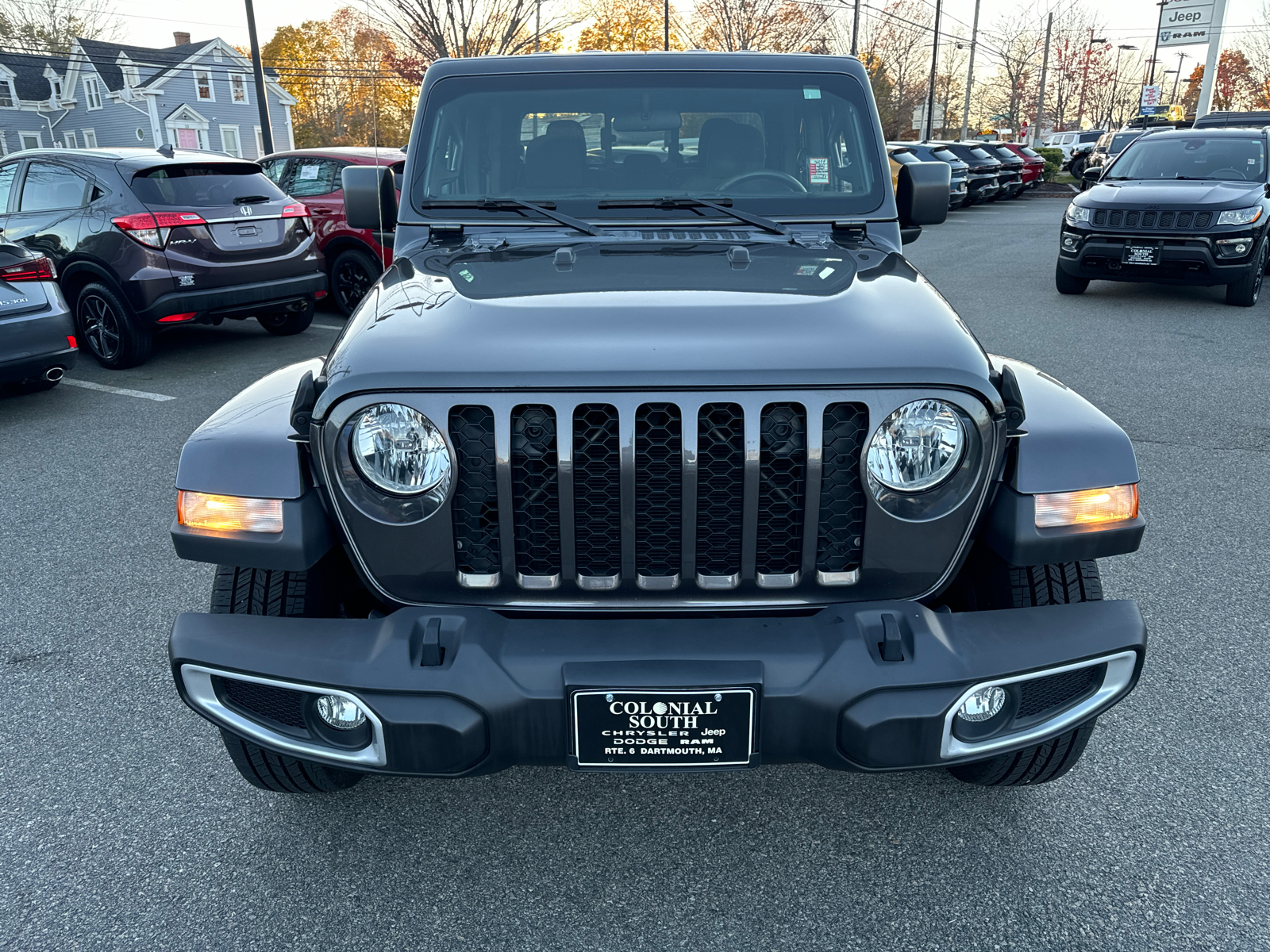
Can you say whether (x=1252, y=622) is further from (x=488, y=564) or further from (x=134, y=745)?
(x=134, y=745)

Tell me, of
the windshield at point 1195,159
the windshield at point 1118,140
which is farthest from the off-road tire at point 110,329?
the windshield at point 1118,140

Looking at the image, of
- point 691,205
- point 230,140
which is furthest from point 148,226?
A: point 230,140

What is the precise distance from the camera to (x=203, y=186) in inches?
302

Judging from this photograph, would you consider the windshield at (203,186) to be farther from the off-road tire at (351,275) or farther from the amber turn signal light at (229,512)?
the amber turn signal light at (229,512)

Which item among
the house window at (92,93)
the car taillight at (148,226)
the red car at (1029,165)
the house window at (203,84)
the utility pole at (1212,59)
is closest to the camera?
the car taillight at (148,226)

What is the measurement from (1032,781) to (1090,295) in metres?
9.71

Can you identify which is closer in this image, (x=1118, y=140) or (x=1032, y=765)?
(x=1032, y=765)

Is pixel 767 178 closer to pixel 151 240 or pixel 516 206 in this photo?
pixel 516 206

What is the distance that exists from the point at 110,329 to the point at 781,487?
721 cm

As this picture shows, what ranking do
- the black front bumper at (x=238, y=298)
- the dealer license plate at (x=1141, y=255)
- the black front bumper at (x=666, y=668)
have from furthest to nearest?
the dealer license plate at (x=1141, y=255)
the black front bumper at (x=238, y=298)
the black front bumper at (x=666, y=668)

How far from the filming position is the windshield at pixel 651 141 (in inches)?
123

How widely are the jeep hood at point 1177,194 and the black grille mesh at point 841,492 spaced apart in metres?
9.20

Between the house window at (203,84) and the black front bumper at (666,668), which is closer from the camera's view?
the black front bumper at (666,668)

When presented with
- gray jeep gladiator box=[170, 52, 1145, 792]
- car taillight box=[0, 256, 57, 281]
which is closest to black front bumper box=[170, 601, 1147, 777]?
gray jeep gladiator box=[170, 52, 1145, 792]
